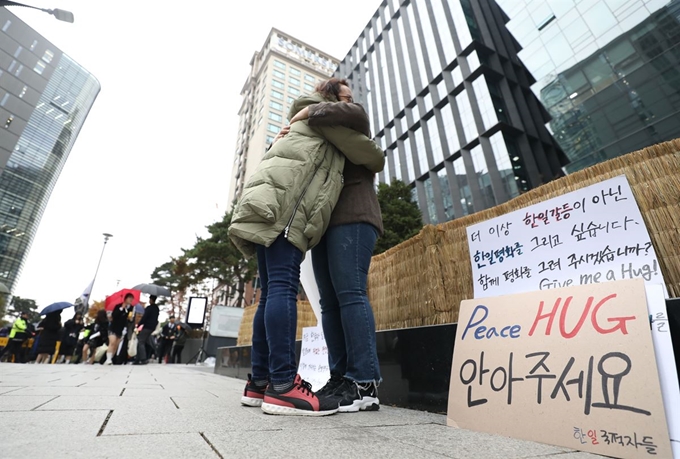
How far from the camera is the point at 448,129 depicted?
22594 millimetres

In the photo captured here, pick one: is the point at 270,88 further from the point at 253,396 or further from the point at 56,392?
the point at 253,396

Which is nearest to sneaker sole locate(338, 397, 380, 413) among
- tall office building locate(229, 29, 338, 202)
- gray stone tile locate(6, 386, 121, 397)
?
gray stone tile locate(6, 386, 121, 397)

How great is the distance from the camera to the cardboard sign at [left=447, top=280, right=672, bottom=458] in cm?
92

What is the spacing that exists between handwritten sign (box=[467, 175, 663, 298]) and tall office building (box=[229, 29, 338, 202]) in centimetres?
4270

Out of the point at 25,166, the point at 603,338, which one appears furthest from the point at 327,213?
the point at 25,166

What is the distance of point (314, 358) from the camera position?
9.53ft

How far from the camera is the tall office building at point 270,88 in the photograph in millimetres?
45875

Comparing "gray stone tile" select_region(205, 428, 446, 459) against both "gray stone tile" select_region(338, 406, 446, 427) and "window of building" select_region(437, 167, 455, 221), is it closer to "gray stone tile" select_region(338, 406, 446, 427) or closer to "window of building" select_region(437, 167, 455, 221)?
"gray stone tile" select_region(338, 406, 446, 427)

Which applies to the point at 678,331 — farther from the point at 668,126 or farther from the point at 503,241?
the point at 668,126

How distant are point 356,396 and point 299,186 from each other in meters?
1.03

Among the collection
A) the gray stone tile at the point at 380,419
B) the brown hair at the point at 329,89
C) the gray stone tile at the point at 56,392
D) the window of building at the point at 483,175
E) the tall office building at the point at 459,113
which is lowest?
the gray stone tile at the point at 380,419

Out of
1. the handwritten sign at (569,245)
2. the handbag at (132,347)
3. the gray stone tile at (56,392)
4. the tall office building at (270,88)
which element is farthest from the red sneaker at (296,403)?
the tall office building at (270,88)

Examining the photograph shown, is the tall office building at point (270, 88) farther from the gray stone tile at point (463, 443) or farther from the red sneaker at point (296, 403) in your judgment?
the gray stone tile at point (463, 443)

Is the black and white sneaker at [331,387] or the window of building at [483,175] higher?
the window of building at [483,175]
